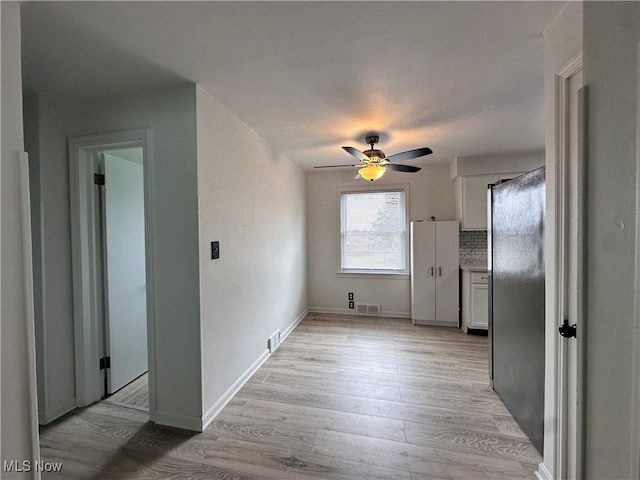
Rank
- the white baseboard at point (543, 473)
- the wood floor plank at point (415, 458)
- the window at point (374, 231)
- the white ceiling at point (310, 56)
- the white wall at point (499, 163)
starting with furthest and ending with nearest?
the window at point (374, 231) → the white wall at point (499, 163) → the wood floor plank at point (415, 458) → the white baseboard at point (543, 473) → the white ceiling at point (310, 56)

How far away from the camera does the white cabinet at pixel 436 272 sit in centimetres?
402

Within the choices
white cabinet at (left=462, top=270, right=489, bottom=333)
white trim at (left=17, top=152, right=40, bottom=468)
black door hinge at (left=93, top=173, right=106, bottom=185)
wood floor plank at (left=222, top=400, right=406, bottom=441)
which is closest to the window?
white cabinet at (left=462, top=270, right=489, bottom=333)

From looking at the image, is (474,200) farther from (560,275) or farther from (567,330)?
(567,330)

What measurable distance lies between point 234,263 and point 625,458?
7.71 feet

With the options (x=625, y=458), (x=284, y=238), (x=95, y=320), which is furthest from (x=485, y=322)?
(x=95, y=320)

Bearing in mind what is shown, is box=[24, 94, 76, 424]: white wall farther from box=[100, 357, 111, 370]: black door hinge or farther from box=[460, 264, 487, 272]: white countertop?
box=[460, 264, 487, 272]: white countertop

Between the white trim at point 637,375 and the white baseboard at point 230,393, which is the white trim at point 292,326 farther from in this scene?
the white trim at point 637,375

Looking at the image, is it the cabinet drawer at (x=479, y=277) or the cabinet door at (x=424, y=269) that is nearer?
the cabinet drawer at (x=479, y=277)

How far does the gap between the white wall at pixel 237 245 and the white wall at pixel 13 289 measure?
3.02ft

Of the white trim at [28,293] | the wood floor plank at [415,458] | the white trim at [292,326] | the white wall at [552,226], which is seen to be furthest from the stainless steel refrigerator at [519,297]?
the white trim at [28,293]

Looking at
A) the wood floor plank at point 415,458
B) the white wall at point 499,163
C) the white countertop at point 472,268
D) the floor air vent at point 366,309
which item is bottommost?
the wood floor plank at point 415,458

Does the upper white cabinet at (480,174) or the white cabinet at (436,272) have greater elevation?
the upper white cabinet at (480,174)

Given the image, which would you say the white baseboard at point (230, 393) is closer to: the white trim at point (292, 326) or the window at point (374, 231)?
the white trim at point (292, 326)

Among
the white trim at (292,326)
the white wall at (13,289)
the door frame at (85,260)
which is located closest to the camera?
the white wall at (13,289)
